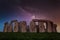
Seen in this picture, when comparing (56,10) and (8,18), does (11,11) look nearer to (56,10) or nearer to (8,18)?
(8,18)

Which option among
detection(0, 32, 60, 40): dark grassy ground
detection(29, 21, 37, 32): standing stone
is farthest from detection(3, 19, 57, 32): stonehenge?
detection(0, 32, 60, 40): dark grassy ground

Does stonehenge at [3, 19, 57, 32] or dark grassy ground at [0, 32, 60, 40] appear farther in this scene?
stonehenge at [3, 19, 57, 32]

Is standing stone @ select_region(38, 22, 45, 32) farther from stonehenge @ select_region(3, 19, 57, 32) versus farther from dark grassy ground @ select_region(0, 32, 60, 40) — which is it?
dark grassy ground @ select_region(0, 32, 60, 40)

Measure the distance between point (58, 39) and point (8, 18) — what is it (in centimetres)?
99

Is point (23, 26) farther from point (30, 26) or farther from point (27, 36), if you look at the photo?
point (27, 36)

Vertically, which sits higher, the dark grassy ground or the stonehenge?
the stonehenge

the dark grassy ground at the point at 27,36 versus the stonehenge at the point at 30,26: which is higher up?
the stonehenge at the point at 30,26

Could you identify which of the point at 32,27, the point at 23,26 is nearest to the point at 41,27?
the point at 32,27

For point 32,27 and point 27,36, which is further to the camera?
point 32,27

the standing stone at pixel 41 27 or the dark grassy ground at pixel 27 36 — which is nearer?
the dark grassy ground at pixel 27 36

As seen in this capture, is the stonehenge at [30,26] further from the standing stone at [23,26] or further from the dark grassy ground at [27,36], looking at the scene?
the dark grassy ground at [27,36]

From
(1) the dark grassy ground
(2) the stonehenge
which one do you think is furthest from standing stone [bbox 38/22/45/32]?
(1) the dark grassy ground

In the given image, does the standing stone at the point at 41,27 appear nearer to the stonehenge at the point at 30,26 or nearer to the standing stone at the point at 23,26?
the stonehenge at the point at 30,26

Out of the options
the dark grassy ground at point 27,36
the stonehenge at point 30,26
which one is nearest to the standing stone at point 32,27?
the stonehenge at point 30,26
